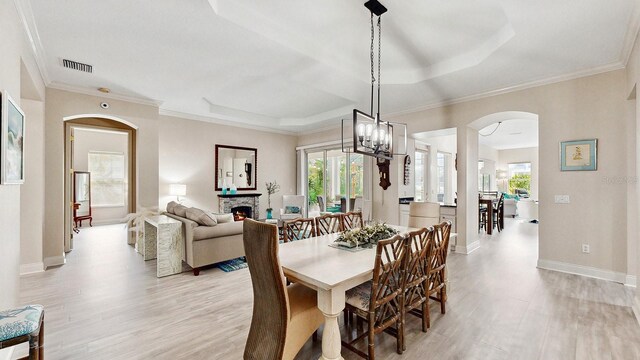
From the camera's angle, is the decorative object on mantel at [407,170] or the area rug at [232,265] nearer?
the area rug at [232,265]

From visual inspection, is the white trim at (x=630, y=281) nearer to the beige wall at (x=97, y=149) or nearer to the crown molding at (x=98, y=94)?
the crown molding at (x=98, y=94)

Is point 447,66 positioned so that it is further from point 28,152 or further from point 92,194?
point 92,194

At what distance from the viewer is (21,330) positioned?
138cm

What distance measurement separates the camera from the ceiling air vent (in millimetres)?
3481

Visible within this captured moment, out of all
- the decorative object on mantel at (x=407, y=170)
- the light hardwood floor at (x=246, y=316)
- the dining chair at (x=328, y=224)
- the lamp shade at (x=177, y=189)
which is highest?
the decorative object on mantel at (x=407, y=170)

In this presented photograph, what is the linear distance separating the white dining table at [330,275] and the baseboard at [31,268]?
155 inches

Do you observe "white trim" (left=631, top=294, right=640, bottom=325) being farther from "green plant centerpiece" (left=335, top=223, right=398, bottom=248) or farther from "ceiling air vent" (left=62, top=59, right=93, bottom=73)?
"ceiling air vent" (left=62, top=59, right=93, bottom=73)

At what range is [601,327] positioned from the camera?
2385 mm

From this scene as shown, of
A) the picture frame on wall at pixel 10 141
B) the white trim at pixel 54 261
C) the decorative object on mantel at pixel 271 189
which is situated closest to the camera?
the picture frame on wall at pixel 10 141

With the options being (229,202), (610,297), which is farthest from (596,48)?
(229,202)

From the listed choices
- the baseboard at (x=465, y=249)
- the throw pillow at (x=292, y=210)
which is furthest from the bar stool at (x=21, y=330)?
the throw pillow at (x=292, y=210)

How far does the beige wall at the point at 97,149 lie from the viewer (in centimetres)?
791

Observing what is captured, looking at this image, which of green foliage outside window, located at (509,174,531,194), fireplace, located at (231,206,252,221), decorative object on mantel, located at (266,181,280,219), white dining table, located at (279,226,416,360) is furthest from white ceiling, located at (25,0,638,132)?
green foliage outside window, located at (509,174,531,194)

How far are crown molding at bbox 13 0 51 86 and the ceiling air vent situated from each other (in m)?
0.19
